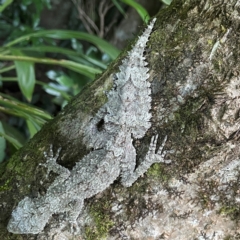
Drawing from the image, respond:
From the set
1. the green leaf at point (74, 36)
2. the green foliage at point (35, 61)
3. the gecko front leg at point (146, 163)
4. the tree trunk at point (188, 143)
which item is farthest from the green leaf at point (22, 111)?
the gecko front leg at point (146, 163)

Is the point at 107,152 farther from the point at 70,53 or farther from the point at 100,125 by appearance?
the point at 70,53

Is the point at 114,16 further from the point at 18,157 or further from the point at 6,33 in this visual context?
the point at 18,157

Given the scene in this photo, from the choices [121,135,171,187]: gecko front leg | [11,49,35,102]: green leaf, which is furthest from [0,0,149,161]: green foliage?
[121,135,171,187]: gecko front leg

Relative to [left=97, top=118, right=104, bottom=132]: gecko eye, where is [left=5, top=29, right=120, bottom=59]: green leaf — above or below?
above

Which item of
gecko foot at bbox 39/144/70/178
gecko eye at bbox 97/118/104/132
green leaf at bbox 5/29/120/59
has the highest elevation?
green leaf at bbox 5/29/120/59

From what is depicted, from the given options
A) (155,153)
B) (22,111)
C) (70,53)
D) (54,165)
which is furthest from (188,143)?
(70,53)

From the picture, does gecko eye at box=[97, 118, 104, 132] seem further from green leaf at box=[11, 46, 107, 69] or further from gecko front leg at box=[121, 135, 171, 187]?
green leaf at box=[11, 46, 107, 69]

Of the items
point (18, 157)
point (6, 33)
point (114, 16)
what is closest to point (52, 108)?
point (6, 33)
